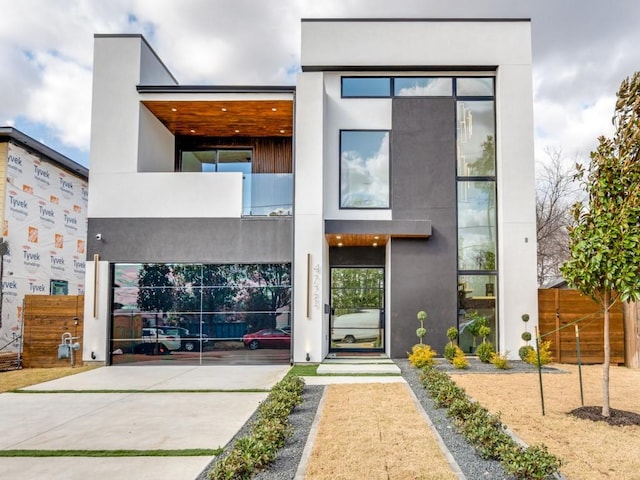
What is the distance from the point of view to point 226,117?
12836mm

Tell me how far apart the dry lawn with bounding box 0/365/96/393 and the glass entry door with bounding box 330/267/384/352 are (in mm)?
6253

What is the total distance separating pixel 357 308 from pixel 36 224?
10.2 m

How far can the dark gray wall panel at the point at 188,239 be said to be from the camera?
Result: 39.7 ft

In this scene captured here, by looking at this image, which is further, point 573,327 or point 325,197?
point 325,197

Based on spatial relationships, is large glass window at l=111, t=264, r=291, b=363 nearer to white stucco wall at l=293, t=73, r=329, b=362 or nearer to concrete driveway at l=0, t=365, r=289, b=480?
white stucco wall at l=293, t=73, r=329, b=362

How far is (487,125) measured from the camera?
12812mm

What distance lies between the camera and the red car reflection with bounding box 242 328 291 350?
11977mm

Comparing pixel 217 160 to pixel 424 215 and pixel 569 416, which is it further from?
pixel 569 416

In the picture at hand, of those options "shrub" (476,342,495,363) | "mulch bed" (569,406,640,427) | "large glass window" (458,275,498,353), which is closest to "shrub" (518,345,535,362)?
"shrub" (476,342,495,363)

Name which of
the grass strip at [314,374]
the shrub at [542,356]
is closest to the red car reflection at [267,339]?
the grass strip at [314,374]

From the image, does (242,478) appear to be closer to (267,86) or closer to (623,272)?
(623,272)

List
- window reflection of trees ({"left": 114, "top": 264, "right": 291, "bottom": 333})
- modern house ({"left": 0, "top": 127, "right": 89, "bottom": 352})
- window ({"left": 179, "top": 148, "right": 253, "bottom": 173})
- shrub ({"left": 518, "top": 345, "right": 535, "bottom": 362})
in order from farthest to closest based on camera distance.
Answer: window ({"left": 179, "top": 148, "right": 253, "bottom": 173}), modern house ({"left": 0, "top": 127, "right": 89, "bottom": 352}), window reflection of trees ({"left": 114, "top": 264, "right": 291, "bottom": 333}), shrub ({"left": 518, "top": 345, "right": 535, "bottom": 362})

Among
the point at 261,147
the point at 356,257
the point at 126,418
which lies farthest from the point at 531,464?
the point at 261,147

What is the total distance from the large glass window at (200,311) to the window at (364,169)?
2551mm
